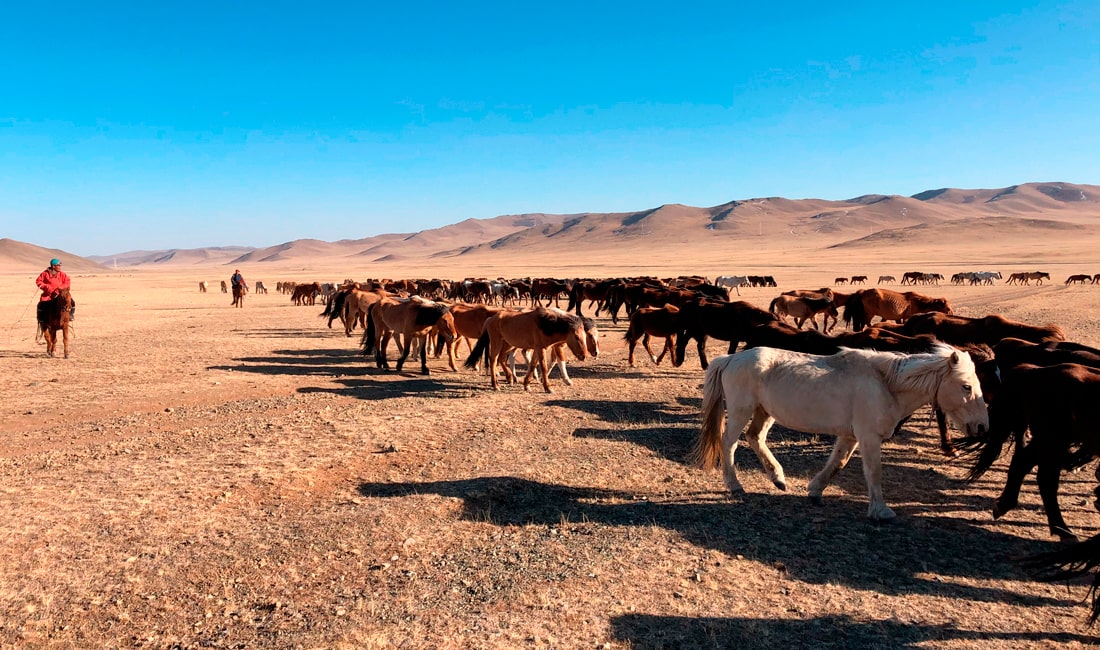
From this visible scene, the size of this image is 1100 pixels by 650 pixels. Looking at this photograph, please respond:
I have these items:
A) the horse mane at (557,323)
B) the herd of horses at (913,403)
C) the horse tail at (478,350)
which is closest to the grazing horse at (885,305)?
the herd of horses at (913,403)

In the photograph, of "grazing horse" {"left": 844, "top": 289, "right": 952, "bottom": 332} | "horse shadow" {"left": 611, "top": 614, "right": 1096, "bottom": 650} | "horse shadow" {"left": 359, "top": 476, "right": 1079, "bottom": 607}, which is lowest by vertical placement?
"horse shadow" {"left": 611, "top": 614, "right": 1096, "bottom": 650}

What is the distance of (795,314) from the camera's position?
60.7 ft

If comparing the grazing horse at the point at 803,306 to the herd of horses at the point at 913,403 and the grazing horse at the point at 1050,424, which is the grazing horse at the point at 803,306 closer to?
the herd of horses at the point at 913,403

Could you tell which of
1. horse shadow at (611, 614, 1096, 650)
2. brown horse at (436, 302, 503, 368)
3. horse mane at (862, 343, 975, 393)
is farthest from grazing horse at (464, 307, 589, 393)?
horse shadow at (611, 614, 1096, 650)

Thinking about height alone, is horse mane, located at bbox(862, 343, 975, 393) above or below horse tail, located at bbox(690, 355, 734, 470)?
above

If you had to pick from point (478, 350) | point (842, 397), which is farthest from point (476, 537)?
point (478, 350)

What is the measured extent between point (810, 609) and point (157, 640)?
4.21 metres

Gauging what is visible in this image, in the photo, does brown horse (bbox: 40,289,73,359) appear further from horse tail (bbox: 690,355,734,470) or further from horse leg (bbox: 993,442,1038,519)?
horse leg (bbox: 993,442,1038,519)

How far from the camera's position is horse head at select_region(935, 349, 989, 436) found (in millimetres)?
5172

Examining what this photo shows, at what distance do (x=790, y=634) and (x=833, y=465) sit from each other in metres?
2.43

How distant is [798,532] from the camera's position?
5191 millimetres

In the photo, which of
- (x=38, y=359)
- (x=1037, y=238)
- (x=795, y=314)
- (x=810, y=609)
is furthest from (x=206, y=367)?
(x=1037, y=238)

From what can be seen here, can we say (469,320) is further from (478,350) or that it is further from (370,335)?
(370,335)

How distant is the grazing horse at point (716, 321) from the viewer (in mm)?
12539
